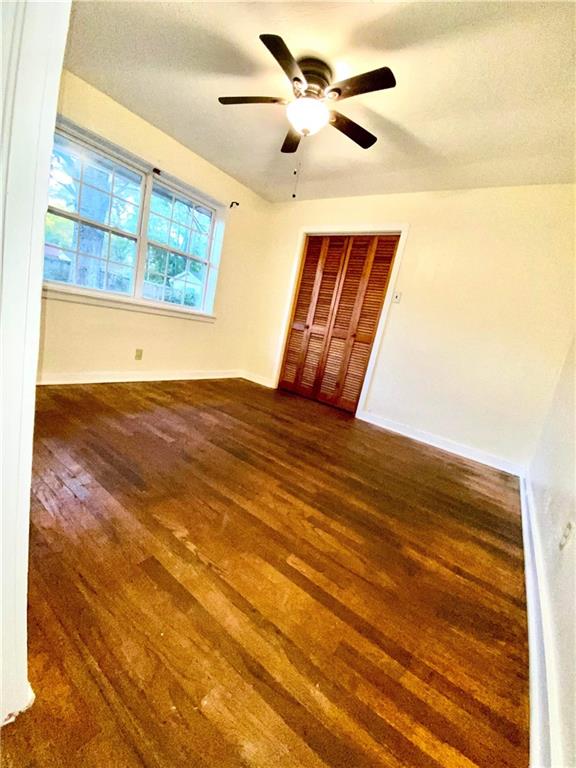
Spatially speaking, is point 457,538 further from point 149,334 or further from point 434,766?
point 149,334

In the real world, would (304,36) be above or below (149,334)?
above

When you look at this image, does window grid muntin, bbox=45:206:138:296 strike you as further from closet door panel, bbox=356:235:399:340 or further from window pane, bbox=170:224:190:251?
closet door panel, bbox=356:235:399:340

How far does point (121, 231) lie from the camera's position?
294 cm

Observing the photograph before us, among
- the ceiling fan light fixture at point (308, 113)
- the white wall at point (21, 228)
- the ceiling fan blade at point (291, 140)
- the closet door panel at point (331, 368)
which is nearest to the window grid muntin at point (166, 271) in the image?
the ceiling fan blade at point (291, 140)

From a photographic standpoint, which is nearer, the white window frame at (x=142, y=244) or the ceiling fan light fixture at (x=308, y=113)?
the ceiling fan light fixture at (x=308, y=113)

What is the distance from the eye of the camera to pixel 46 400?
2342 millimetres

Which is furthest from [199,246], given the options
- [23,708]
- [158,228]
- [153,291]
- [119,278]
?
[23,708]

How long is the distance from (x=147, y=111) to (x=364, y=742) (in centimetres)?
407

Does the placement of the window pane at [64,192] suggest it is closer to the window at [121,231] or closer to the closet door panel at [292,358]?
the window at [121,231]

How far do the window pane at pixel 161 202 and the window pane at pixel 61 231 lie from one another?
80cm

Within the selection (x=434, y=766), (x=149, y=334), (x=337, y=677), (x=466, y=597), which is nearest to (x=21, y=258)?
(x=337, y=677)

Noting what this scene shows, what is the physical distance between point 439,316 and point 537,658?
2.80 m

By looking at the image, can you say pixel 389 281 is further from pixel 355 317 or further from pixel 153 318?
pixel 153 318

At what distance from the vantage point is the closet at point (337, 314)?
3576mm
